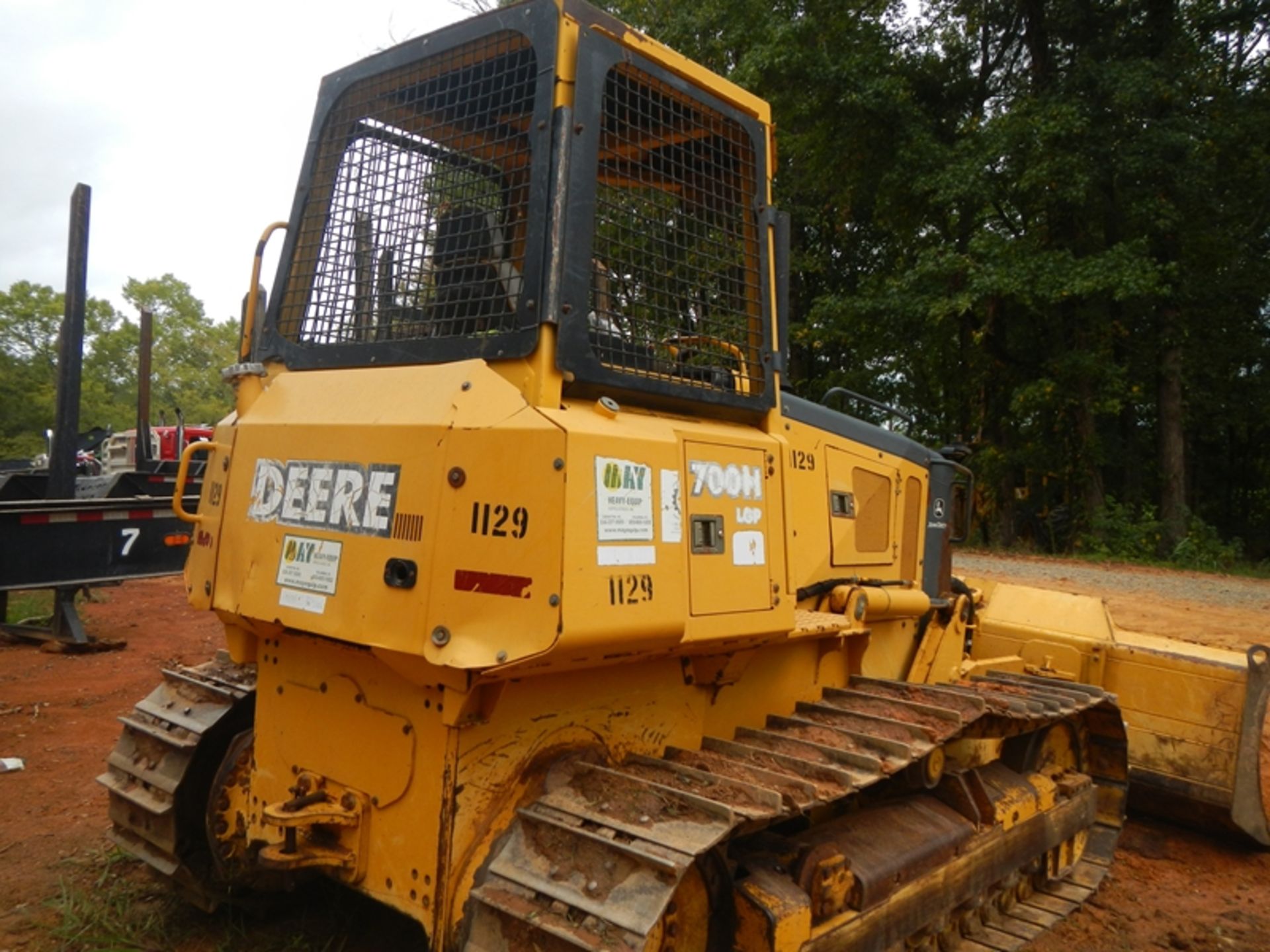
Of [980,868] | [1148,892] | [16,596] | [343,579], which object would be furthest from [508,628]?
[16,596]

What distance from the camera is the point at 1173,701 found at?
17.4ft

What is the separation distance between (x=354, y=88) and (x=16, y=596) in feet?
31.4

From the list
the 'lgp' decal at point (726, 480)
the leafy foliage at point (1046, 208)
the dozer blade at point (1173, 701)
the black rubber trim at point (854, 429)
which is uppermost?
the leafy foliage at point (1046, 208)

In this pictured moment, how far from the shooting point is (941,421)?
76.2ft

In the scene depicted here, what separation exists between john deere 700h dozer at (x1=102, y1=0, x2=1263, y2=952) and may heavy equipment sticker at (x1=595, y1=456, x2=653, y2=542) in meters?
0.01

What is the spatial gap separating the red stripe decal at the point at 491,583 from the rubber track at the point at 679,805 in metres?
0.61

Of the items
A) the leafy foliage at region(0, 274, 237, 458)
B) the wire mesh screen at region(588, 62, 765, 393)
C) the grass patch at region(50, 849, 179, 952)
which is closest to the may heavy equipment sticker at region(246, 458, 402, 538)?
the wire mesh screen at region(588, 62, 765, 393)

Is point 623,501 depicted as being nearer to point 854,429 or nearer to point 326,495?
point 326,495

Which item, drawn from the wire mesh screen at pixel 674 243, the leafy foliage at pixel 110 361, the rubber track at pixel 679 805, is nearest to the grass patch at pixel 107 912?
the rubber track at pixel 679 805

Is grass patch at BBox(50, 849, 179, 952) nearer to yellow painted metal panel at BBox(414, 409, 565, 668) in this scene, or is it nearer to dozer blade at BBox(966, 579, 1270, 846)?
yellow painted metal panel at BBox(414, 409, 565, 668)

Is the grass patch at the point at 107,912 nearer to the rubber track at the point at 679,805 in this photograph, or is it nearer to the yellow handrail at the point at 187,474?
the yellow handrail at the point at 187,474

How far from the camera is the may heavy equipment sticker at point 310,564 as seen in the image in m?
2.65

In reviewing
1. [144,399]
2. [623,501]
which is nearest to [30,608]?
[144,399]

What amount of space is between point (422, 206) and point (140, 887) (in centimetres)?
289
